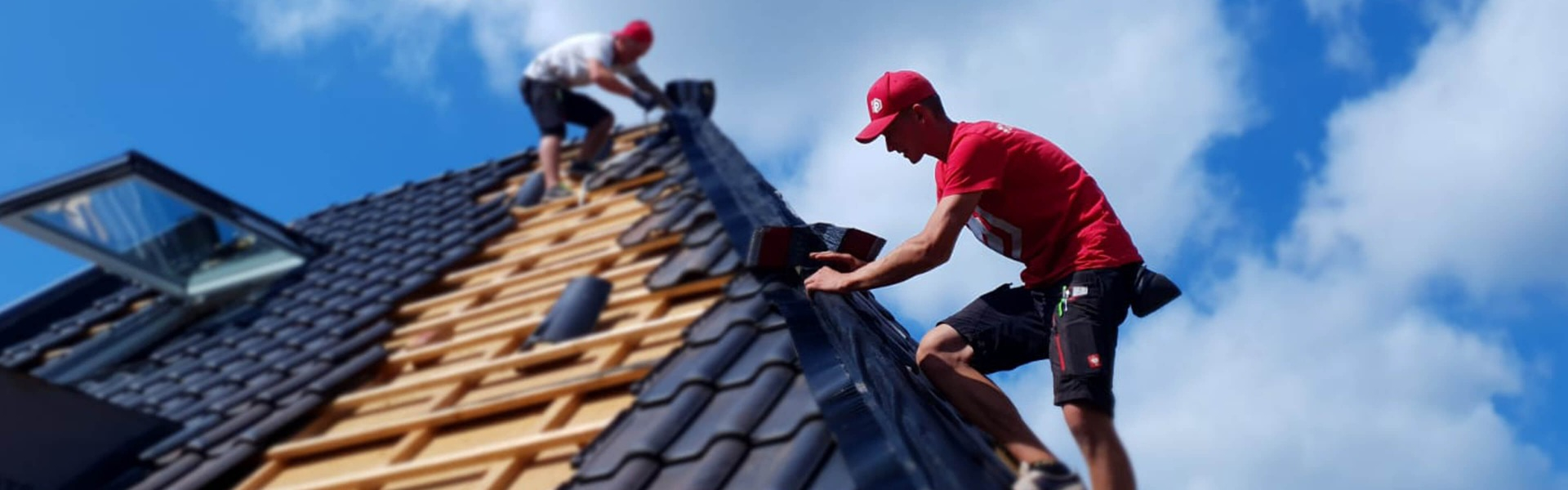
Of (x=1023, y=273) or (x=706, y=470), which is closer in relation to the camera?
(x=1023, y=273)

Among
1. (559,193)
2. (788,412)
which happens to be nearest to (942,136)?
(788,412)

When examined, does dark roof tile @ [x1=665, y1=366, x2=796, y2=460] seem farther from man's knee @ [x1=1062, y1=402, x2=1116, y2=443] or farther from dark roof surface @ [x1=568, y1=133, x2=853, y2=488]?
man's knee @ [x1=1062, y1=402, x2=1116, y2=443]

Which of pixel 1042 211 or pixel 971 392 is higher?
pixel 1042 211

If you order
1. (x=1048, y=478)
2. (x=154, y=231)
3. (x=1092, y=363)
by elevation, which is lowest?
(x=1048, y=478)


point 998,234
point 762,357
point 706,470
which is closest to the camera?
point 998,234

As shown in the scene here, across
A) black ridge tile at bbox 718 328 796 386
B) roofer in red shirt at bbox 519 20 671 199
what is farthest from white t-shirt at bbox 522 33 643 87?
black ridge tile at bbox 718 328 796 386

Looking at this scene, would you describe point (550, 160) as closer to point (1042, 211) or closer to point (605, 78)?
point (605, 78)

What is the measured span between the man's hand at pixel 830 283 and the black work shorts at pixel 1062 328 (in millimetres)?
224

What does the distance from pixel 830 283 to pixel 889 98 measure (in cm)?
37

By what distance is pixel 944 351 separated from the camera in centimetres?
234

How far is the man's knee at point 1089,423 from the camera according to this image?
209 cm

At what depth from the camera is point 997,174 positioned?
2.18 metres

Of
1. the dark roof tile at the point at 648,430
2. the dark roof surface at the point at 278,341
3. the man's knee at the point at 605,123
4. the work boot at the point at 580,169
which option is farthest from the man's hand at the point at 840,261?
the man's knee at the point at 605,123

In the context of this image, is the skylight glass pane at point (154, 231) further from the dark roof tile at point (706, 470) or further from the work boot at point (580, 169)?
the dark roof tile at point (706, 470)
